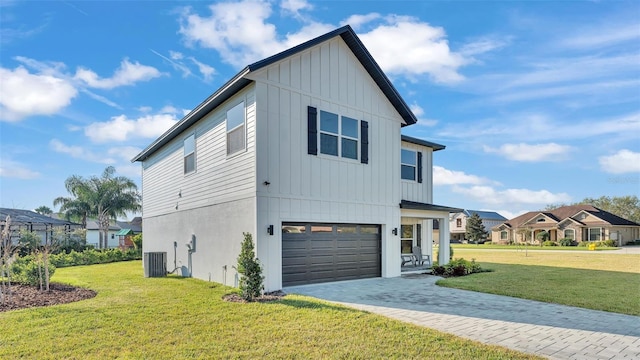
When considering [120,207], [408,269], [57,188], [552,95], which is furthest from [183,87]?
[57,188]

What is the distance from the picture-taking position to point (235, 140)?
36.9ft

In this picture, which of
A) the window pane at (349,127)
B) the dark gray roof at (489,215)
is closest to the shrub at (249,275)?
the window pane at (349,127)

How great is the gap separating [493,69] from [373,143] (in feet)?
19.4

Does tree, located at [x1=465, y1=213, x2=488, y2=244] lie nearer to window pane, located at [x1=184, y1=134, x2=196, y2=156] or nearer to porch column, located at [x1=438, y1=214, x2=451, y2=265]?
porch column, located at [x1=438, y1=214, x2=451, y2=265]

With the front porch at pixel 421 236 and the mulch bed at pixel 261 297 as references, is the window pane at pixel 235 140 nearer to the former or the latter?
the mulch bed at pixel 261 297

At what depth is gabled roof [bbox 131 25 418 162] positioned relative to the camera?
33.8 feet

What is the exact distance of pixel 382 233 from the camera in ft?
43.2

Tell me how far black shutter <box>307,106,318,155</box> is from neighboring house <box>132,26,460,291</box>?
0.03 m

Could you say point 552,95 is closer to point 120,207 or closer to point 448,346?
point 448,346

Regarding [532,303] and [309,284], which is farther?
[309,284]

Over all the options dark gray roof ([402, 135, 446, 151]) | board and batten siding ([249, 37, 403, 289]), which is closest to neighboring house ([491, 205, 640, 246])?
dark gray roof ([402, 135, 446, 151])

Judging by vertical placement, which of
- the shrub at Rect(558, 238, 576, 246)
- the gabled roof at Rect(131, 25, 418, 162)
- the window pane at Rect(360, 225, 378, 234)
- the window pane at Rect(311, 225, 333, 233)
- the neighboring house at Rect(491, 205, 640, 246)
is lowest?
the shrub at Rect(558, 238, 576, 246)

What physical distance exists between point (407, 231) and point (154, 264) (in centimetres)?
1051

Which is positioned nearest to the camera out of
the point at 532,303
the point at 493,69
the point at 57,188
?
the point at 532,303
